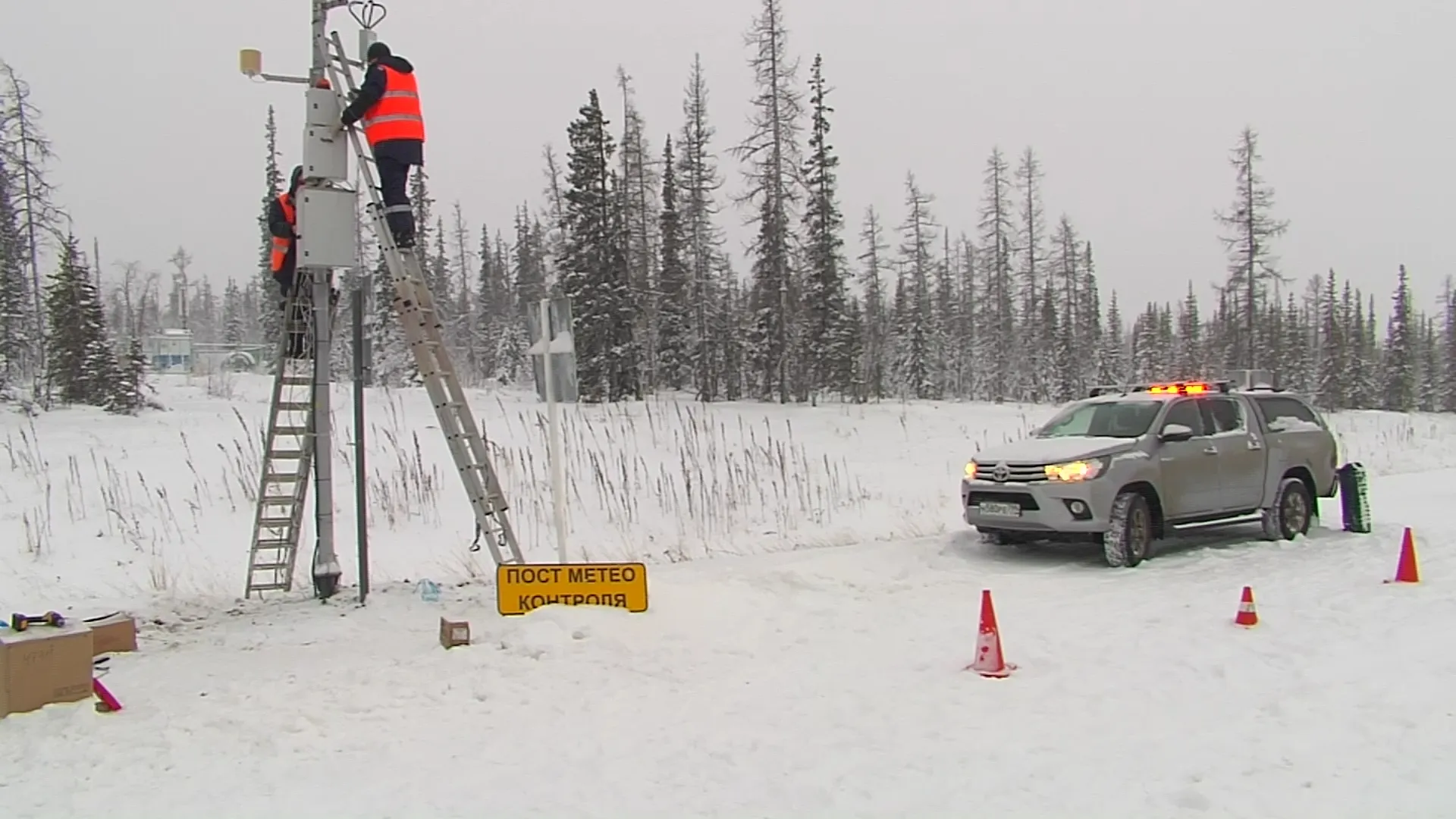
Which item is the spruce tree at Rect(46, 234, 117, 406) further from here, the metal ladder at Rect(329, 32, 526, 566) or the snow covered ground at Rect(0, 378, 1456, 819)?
the metal ladder at Rect(329, 32, 526, 566)

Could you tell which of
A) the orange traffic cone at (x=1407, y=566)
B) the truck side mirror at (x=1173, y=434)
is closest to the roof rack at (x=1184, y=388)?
the truck side mirror at (x=1173, y=434)

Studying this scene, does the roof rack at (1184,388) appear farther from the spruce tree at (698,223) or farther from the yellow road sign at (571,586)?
the spruce tree at (698,223)

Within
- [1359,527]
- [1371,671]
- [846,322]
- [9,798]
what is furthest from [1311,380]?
[9,798]

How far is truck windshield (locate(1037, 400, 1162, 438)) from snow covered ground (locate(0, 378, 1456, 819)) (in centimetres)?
146

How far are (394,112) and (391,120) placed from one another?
0.06 metres

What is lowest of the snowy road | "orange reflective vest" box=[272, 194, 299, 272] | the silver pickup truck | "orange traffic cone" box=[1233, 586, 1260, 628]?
the snowy road

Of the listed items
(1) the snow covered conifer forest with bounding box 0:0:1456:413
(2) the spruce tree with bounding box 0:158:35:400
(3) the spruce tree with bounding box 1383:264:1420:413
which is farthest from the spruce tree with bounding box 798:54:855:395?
(3) the spruce tree with bounding box 1383:264:1420:413

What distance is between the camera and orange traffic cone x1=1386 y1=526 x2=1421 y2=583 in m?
8.56

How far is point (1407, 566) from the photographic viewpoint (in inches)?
339

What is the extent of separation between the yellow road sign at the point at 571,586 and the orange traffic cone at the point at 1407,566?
6.71 metres

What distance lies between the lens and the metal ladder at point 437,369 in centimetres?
752

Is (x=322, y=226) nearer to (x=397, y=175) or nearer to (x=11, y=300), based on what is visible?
(x=397, y=175)

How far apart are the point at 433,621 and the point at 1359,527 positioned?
1083 cm

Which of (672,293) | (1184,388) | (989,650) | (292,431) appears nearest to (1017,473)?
(1184,388)
